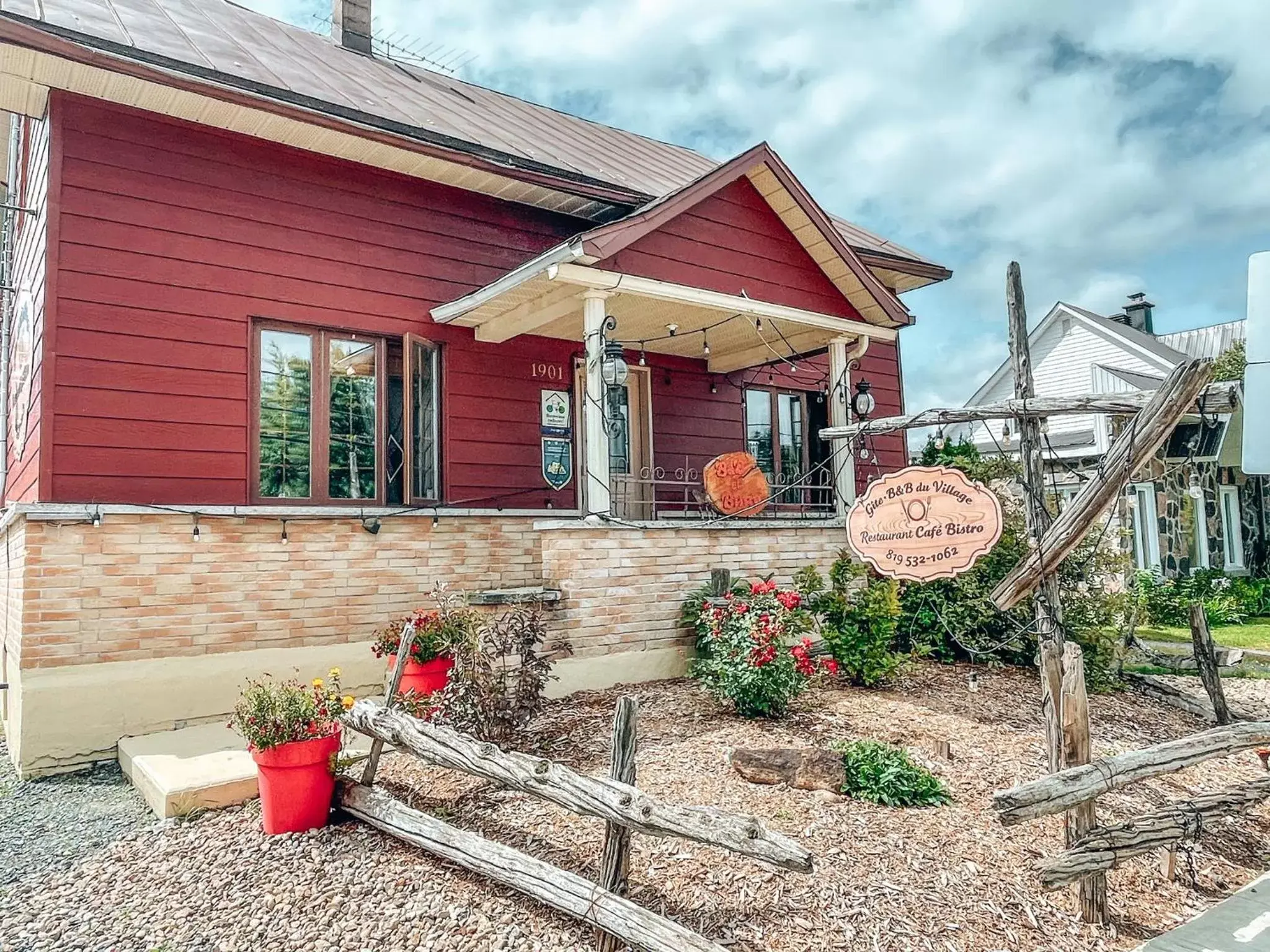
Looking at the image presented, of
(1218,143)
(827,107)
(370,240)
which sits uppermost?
(1218,143)

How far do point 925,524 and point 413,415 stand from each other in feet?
17.5

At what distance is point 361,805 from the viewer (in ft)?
14.9

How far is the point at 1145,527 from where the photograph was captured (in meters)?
15.5

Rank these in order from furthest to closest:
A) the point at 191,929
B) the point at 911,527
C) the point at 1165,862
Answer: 1. the point at 911,527
2. the point at 1165,862
3. the point at 191,929

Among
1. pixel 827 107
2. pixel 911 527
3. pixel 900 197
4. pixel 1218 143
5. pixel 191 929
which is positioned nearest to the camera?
pixel 191 929

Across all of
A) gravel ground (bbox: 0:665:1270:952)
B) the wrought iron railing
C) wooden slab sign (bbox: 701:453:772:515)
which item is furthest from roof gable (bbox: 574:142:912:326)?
gravel ground (bbox: 0:665:1270:952)

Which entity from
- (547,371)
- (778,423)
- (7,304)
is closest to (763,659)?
(547,371)

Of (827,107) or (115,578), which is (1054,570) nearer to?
(115,578)

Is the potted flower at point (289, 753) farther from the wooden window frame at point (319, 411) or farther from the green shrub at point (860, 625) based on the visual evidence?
the green shrub at point (860, 625)

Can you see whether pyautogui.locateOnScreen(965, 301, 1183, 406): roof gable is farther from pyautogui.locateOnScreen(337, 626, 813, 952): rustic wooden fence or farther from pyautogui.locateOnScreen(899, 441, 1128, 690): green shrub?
pyautogui.locateOnScreen(337, 626, 813, 952): rustic wooden fence

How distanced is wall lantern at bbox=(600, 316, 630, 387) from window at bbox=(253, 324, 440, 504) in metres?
2.08

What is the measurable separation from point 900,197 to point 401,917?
1810 cm

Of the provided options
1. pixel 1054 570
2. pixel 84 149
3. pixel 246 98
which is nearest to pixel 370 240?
pixel 246 98

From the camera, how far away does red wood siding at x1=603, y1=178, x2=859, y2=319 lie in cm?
786
